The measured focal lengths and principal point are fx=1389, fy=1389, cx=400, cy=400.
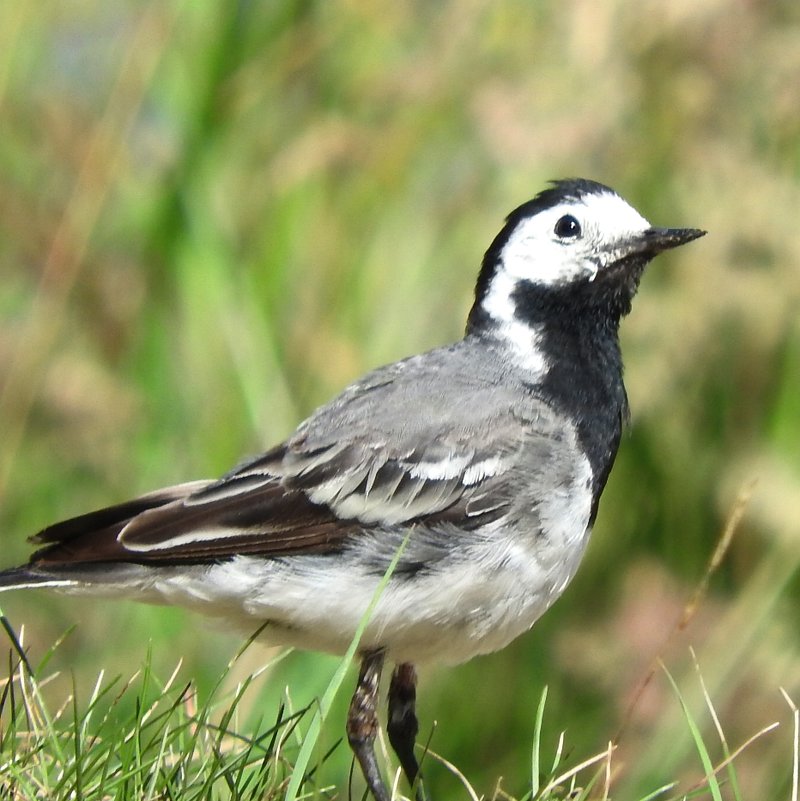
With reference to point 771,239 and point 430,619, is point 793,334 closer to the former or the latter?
point 771,239

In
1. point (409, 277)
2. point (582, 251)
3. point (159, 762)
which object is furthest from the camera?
point (409, 277)

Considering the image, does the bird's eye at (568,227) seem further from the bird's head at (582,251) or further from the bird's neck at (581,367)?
the bird's neck at (581,367)

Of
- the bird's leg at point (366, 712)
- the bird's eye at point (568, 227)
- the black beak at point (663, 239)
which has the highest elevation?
the bird's eye at point (568, 227)

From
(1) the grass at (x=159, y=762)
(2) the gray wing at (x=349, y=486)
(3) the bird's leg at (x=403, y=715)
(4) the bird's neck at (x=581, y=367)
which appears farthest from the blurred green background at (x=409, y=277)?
(1) the grass at (x=159, y=762)

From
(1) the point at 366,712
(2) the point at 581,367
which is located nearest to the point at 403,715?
(1) the point at 366,712

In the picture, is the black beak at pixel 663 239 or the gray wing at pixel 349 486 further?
the black beak at pixel 663 239

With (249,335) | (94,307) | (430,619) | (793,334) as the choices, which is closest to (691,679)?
(793,334)

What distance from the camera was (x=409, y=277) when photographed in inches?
233

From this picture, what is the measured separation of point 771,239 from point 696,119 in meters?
0.67

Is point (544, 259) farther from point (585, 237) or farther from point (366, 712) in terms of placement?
point (366, 712)

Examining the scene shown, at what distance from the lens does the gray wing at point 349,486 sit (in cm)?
373

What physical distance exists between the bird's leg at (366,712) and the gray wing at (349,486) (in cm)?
35

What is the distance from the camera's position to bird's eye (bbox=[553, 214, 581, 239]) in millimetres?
4277

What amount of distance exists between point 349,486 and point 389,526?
0.17 meters
